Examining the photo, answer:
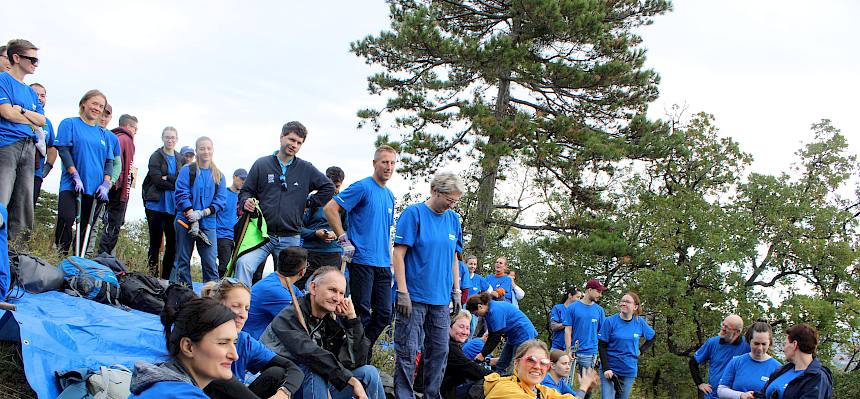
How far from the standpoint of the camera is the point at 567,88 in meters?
18.7

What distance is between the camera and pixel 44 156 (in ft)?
22.7

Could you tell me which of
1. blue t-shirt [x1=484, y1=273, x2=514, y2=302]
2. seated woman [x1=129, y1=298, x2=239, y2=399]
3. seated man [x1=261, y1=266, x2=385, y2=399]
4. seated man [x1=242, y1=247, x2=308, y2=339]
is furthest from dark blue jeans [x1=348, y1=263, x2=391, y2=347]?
blue t-shirt [x1=484, y1=273, x2=514, y2=302]

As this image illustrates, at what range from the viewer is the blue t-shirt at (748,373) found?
6910 mm

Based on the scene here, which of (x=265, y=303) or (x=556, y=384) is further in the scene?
(x=556, y=384)

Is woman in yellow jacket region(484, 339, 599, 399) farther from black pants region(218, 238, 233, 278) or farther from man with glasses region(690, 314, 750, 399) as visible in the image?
black pants region(218, 238, 233, 278)

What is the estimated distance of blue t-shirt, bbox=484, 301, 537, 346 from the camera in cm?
775

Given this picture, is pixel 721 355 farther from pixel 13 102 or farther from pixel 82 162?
pixel 13 102

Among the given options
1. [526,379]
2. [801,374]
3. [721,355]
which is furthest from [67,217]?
[721,355]

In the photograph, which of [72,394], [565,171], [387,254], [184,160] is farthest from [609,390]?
[565,171]

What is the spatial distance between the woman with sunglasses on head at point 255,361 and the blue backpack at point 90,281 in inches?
107

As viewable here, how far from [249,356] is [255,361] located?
5cm

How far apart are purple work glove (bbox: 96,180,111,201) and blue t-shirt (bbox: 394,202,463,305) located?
365cm

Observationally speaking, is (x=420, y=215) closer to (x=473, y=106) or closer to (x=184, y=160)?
(x=184, y=160)

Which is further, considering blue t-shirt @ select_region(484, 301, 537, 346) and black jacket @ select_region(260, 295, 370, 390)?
blue t-shirt @ select_region(484, 301, 537, 346)
